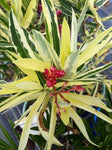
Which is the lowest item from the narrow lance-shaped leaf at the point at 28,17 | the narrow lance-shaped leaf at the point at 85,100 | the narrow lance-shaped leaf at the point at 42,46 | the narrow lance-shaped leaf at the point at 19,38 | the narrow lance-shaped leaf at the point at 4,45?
the narrow lance-shaped leaf at the point at 85,100

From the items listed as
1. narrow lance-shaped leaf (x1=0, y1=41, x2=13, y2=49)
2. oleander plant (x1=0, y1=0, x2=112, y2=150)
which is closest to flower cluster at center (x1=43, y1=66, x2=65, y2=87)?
oleander plant (x1=0, y1=0, x2=112, y2=150)

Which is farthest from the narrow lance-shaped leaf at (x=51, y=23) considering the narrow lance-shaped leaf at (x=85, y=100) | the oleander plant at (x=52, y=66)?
the narrow lance-shaped leaf at (x=85, y=100)

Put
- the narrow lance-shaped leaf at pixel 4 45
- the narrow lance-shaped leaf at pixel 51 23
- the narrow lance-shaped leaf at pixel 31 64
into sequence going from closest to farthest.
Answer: the narrow lance-shaped leaf at pixel 31 64, the narrow lance-shaped leaf at pixel 51 23, the narrow lance-shaped leaf at pixel 4 45

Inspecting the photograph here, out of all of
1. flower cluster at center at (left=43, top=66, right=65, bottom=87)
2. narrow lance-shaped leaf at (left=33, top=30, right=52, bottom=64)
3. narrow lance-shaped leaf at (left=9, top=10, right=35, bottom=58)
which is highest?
narrow lance-shaped leaf at (left=9, top=10, right=35, bottom=58)

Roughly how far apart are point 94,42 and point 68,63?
9cm

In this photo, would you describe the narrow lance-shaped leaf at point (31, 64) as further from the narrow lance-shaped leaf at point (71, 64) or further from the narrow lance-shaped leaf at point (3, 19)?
the narrow lance-shaped leaf at point (3, 19)

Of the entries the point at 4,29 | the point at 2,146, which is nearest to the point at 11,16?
the point at 4,29

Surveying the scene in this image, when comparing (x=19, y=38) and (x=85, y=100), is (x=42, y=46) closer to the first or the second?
(x=19, y=38)

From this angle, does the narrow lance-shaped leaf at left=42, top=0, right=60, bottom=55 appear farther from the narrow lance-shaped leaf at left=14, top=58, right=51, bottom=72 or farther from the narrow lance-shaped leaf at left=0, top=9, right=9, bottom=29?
the narrow lance-shaped leaf at left=0, top=9, right=9, bottom=29

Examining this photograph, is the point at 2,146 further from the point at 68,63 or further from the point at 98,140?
the point at 68,63

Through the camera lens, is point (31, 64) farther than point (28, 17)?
No

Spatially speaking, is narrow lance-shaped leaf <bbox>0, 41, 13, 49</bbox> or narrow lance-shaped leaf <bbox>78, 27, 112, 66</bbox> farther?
narrow lance-shaped leaf <bbox>0, 41, 13, 49</bbox>

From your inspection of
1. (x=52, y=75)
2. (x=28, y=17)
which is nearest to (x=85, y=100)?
(x=52, y=75)

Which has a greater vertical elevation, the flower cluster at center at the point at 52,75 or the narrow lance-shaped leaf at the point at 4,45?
the narrow lance-shaped leaf at the point at 4,45
